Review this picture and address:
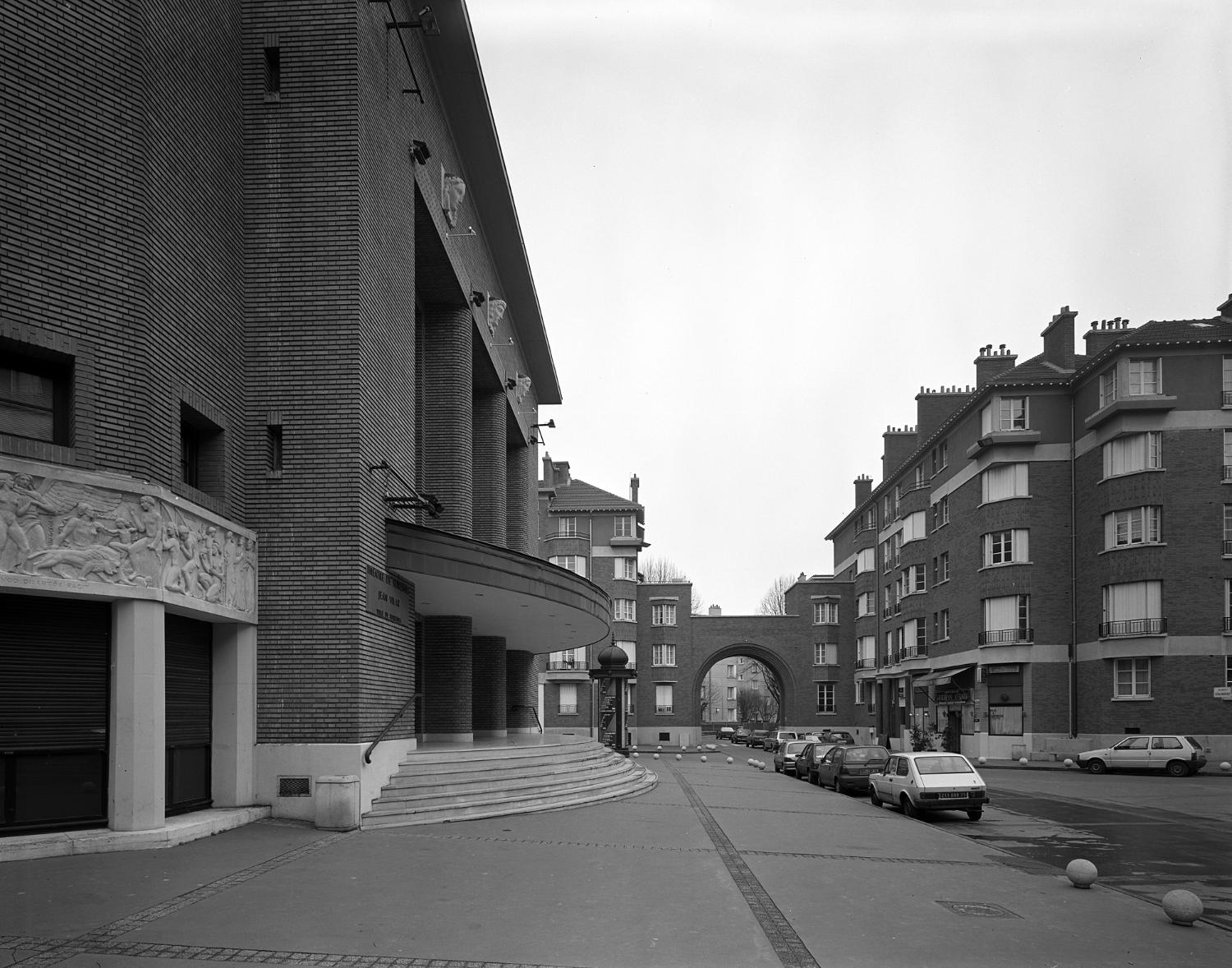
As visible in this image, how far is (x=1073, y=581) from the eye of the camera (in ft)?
148

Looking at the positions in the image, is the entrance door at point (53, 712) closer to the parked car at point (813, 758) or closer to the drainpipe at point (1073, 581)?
the parked car at point (813, 758)

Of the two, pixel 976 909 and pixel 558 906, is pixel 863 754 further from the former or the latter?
pixel 558 906

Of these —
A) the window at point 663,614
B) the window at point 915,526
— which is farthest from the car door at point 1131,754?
the window at point 663,614

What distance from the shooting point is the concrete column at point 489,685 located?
31.9 m

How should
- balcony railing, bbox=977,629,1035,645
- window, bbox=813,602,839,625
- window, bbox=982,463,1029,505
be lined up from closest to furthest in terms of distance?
balcony railing, bbox=977,629,1035,645
window, bbox=982,463,1029,505
window, bbox=813,602,839,625

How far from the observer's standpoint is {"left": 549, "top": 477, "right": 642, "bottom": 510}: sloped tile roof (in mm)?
68375

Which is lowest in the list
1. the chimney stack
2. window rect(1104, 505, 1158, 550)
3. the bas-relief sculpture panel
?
the bas-relief sculpture panel

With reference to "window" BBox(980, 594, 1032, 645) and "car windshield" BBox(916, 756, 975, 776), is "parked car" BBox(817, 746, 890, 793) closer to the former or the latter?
"car windshield" BBox(916, 756, 975, 776)

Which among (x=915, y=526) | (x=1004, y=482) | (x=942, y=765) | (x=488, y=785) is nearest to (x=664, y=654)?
(x=915, y=526)

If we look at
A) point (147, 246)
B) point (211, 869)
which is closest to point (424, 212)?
point (147, 246)

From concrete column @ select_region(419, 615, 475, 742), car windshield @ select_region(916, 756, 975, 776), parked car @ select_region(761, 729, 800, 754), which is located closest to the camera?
car windshield @ select_region(916, 756, 975, 776)

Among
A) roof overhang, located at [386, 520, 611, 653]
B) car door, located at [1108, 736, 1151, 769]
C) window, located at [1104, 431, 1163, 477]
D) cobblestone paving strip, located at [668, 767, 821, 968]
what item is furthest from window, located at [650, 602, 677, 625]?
cobblestone paving strip, located at [668, 767, 821, 968]

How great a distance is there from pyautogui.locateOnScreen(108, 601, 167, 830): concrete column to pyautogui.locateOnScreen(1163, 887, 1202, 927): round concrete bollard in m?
11.6

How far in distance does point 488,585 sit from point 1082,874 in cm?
1163
